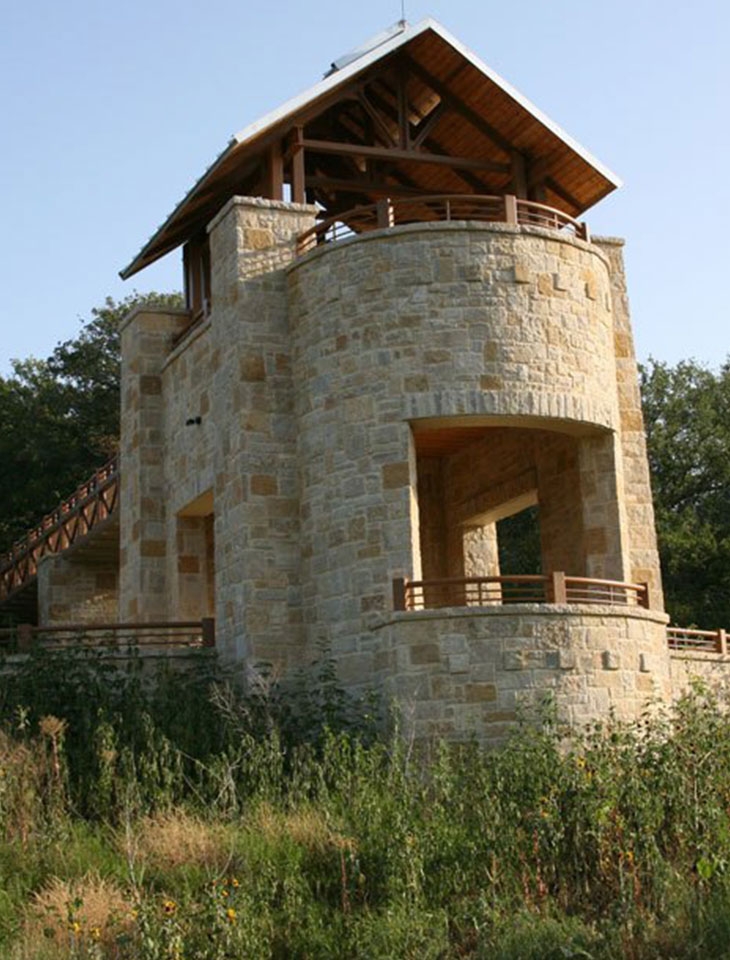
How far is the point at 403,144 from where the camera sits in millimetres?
23859

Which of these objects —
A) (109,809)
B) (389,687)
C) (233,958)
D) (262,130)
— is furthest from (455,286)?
(233,958)

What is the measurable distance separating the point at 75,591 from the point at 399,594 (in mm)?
13984

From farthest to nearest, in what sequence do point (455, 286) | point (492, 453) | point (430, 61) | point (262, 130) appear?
1. point (492, 453)
2. point (430, 61)
3. point (262, 130)
4. point (455, 286)

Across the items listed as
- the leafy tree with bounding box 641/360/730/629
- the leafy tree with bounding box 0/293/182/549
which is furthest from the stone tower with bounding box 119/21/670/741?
the leafy tree with bounding box 0/293/182/549

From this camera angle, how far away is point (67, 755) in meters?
17.7

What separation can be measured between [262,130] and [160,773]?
9.46m

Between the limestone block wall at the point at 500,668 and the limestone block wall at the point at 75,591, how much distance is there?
13663mm

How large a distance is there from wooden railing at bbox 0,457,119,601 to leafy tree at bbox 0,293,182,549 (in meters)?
6.27

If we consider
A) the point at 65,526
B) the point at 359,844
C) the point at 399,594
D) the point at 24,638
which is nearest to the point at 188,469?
the point at 24,638

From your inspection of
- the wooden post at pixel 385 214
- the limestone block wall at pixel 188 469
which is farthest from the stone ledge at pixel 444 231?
the limestone block wall at pixel 188 469

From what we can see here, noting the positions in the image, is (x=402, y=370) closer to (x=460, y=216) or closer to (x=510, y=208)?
(x=510, y=208)

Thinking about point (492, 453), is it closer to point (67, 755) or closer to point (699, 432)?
point (67, 755)

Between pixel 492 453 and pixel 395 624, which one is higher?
pixel 492 453

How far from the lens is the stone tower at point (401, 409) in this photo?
1877 centimetres
